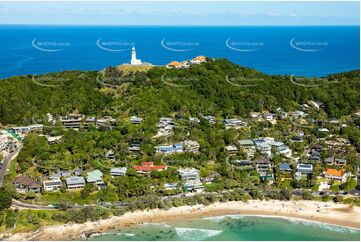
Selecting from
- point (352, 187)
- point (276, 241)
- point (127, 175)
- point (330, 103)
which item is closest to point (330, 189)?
point (352, 187)

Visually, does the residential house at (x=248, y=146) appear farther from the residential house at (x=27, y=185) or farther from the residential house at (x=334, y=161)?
the residential house at (x=27, y=185)

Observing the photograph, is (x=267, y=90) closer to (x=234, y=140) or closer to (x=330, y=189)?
(x=234, y=140)

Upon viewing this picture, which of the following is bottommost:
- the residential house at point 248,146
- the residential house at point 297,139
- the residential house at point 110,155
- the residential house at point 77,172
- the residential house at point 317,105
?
the residential house at point 77,172

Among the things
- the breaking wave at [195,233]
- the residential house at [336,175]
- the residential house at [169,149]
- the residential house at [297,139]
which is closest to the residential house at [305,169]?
the residential house at [336,175]

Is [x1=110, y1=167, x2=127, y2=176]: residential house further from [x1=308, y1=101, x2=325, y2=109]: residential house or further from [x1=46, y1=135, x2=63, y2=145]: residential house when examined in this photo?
[x1=308, y1=101, x2=325, y2=109]: residential house

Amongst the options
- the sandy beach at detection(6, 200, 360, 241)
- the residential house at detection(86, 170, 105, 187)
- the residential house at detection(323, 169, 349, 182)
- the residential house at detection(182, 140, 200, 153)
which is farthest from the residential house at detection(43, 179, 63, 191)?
the residential house at detection(323, 169, 349, 182)
